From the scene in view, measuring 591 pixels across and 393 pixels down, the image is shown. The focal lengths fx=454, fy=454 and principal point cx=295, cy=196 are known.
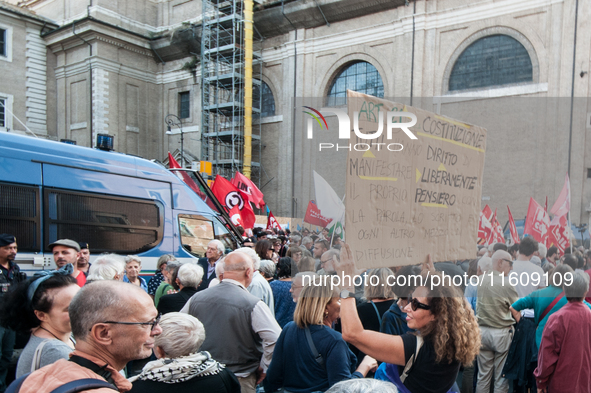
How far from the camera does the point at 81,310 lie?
153 cm

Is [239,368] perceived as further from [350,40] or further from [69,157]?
[350,40]

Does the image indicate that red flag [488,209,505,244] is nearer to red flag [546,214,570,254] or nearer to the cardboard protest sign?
red flag [546,214,570,254]

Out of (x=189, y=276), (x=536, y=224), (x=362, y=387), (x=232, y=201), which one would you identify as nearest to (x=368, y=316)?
(x=189, y=276)

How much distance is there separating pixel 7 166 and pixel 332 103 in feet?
58.5

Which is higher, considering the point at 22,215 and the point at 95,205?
the point at 95,205

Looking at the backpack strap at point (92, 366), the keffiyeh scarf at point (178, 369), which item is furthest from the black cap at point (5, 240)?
the backpack strap at point (92, 366)

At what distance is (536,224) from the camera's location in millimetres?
6223

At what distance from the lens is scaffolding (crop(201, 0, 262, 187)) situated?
76.1ft

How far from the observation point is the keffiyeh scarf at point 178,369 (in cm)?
213

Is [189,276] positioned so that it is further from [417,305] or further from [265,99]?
[265,99]

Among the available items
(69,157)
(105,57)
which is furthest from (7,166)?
(105,57)

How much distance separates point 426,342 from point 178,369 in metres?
1.19

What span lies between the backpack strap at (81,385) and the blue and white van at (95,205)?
5.23 meters

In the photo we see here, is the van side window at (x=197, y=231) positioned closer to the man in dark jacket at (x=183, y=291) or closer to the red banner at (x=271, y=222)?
the man in dark jacket at (x=183, y=291)
